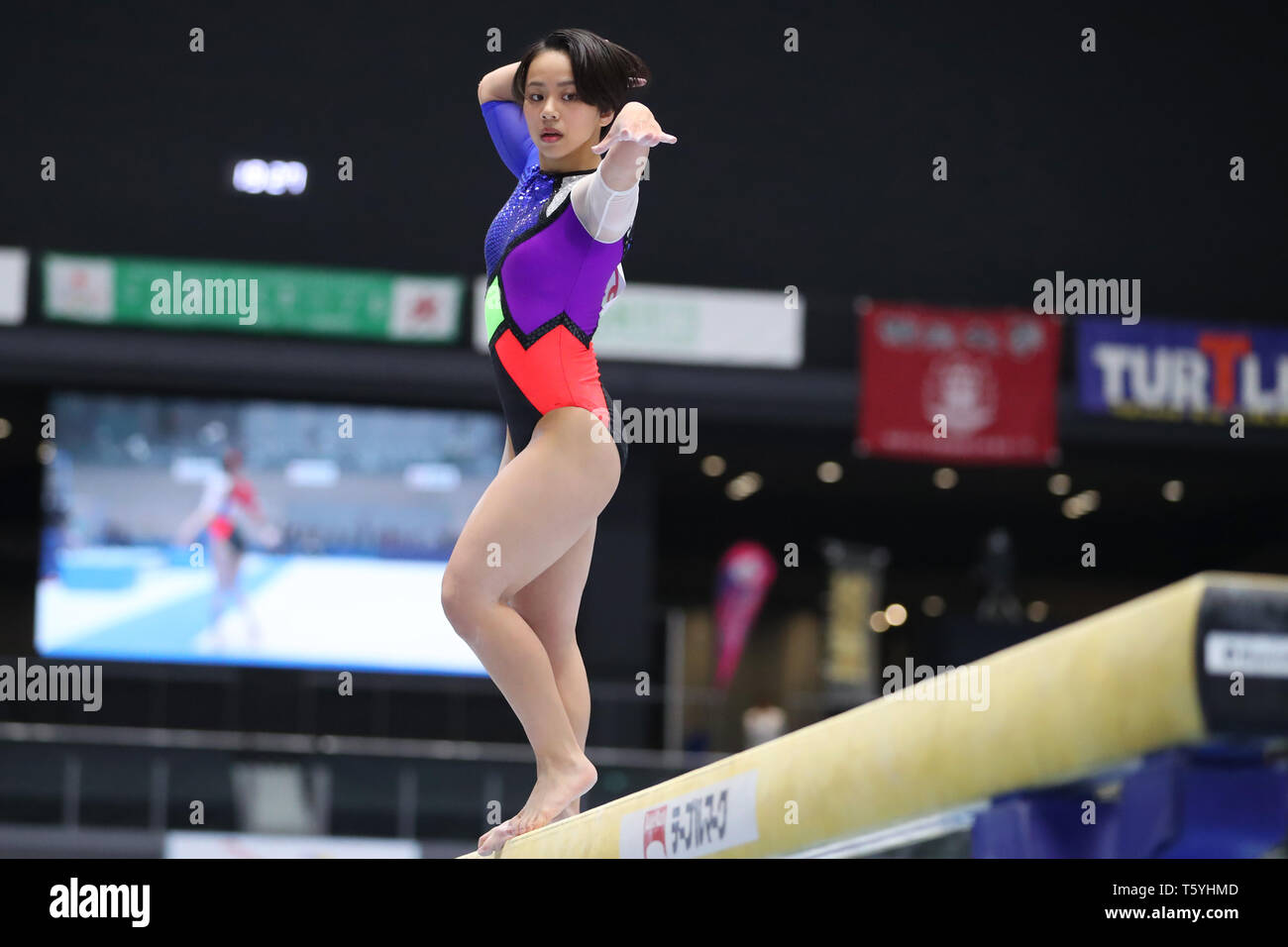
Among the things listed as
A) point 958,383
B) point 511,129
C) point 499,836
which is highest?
point 958,383

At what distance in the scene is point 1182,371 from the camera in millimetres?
12844

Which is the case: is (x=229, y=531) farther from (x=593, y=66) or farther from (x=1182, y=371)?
(x=593, y=66)

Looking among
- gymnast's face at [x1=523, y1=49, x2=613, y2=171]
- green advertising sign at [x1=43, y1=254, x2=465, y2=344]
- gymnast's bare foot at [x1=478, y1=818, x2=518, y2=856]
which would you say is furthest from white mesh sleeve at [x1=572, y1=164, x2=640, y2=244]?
green advertising sign at [x1=43, y1=254, x2=465, y2=344]

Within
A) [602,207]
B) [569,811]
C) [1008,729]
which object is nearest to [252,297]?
[569,811]

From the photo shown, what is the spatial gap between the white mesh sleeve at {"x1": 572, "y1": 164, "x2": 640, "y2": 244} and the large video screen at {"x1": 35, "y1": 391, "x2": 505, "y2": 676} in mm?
10598

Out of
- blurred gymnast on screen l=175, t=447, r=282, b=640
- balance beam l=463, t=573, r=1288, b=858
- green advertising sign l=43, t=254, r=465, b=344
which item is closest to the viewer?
balance beam l=463, t=573, r=1288, b=858

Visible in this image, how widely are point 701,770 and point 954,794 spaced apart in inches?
25.6

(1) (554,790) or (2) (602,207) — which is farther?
(1) (554,790)

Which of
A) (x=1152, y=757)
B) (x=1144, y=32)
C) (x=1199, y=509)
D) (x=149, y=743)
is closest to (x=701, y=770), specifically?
(x=1152, y=757)

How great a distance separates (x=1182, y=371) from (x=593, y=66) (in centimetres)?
1094

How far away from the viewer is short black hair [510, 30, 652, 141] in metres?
2.97

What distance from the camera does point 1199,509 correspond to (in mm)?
18969

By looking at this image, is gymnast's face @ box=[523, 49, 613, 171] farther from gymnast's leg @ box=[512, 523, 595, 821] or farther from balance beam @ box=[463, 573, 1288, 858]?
balance beam @ box=[463, 573, 1288, 858]
